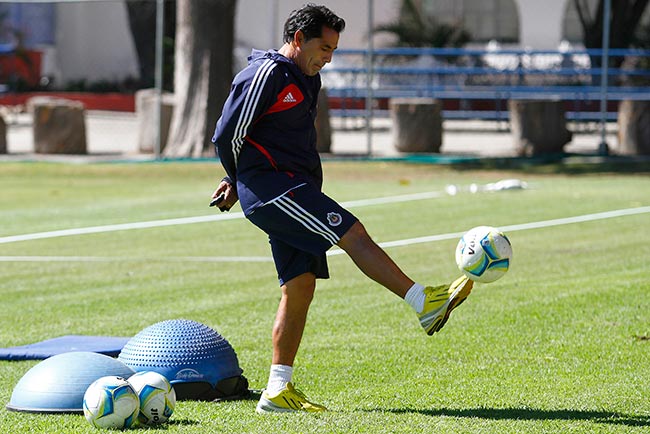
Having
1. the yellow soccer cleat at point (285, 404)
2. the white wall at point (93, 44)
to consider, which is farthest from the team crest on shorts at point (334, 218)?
the white wall at point (93, 44)

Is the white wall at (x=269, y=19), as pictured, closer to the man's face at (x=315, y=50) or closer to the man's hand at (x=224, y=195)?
the man's hand at (x=224, y=195)

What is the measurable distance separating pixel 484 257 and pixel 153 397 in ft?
5.09

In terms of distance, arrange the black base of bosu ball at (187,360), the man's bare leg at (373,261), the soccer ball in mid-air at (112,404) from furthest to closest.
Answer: the black base of bosu ball at (187,360)
the man's bare leg at (373,261)
the soccer ball in mid-air at (112,404)

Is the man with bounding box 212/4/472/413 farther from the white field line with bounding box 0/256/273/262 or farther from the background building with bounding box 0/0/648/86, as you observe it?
the background building with bounding box 0/0/648/86

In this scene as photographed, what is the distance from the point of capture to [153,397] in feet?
17.4

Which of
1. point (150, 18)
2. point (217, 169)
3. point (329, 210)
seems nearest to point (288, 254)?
point (329, 210)

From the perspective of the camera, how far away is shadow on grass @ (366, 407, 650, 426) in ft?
17.8

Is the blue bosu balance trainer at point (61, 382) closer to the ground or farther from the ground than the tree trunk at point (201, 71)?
closer to the ground

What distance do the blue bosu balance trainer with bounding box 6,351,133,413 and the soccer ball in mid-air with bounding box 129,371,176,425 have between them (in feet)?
0.71

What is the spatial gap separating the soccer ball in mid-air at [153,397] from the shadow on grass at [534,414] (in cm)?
95

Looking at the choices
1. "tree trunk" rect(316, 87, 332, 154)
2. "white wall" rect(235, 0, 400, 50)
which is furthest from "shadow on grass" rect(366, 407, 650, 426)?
"white wall" rect(235, 0, 400, 50)

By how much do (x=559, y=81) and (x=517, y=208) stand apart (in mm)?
17131

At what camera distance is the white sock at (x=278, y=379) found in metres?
5.66

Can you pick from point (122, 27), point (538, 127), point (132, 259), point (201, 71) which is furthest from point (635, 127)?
point (122, 27)
